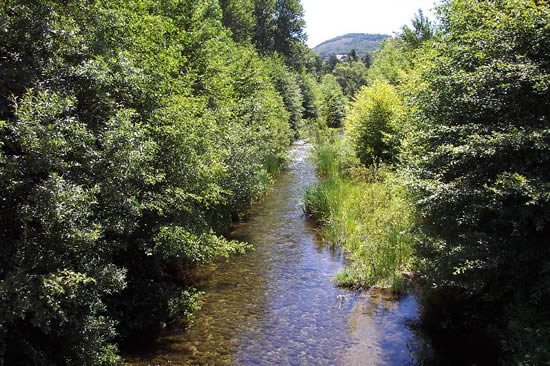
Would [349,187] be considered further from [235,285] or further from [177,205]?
[177,205]

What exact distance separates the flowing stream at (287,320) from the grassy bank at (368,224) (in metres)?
0.49

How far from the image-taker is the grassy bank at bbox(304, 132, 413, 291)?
380 inches

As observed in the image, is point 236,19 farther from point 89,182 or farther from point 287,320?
point 89,182

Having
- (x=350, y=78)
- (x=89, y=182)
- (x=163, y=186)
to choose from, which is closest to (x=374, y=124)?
(x=163, y=186)

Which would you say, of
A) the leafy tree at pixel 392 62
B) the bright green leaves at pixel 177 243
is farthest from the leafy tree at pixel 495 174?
the leafy tree at pixel 392 62

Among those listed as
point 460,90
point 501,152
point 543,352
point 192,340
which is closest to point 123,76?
point 192,340

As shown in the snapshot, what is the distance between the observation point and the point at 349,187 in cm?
1630

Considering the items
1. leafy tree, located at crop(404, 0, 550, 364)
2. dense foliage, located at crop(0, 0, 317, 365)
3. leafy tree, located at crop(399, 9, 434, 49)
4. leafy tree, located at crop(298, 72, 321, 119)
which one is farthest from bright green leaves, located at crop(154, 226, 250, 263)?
leafy tree, located at crop(298, 72, 321, 119)

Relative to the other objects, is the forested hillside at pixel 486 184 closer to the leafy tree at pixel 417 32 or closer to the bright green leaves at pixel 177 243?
the bright green leaves at pixel 177 243

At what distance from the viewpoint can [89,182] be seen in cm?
584

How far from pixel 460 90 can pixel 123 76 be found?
635 cm

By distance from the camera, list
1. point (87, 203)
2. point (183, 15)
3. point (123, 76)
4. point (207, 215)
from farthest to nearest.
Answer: point (183, 15), point (207, 215), point (123, 76), point (87, 203)

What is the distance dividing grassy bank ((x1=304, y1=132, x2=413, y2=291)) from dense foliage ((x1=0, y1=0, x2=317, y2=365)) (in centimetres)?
390

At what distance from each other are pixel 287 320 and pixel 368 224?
458 centimetres
